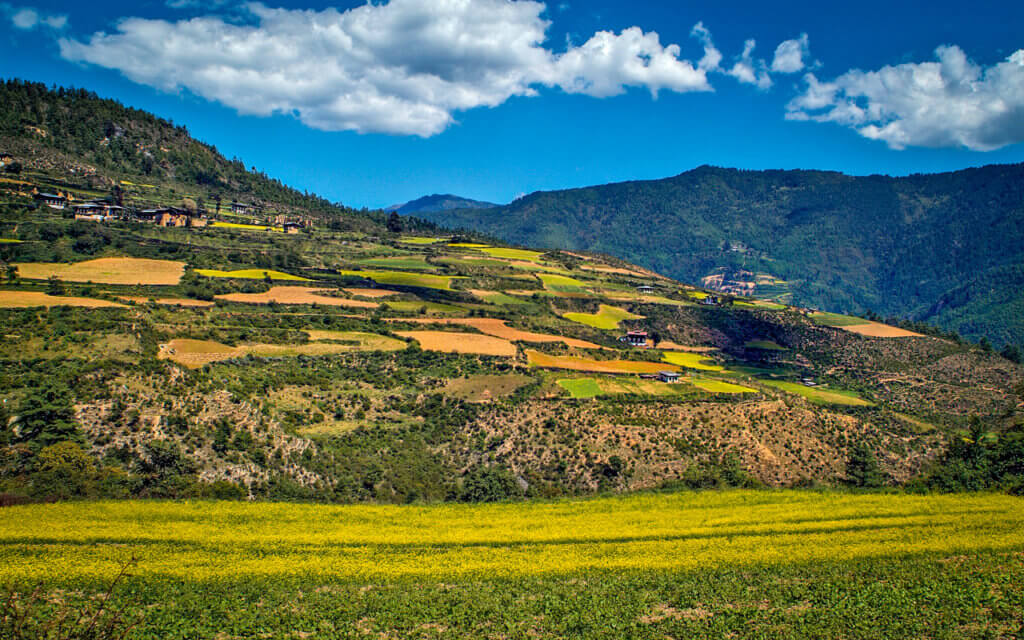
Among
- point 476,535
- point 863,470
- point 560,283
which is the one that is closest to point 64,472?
point 476,535

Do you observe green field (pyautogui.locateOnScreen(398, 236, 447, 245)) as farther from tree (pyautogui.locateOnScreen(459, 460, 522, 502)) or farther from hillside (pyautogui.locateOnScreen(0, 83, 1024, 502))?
tree (pyautogui.locateOnScreen(459, 460, 522, 502))

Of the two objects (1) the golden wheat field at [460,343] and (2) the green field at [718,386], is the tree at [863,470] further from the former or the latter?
(1) the golden wheat field at [460,343]

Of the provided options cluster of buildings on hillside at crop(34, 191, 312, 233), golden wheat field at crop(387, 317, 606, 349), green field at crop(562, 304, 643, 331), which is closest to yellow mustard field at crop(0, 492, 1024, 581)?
golden wheat field at crop(387, 317, 606, 349)

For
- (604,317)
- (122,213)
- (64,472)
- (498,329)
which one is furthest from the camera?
(604,317)

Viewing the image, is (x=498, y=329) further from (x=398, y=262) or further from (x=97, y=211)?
(x=97, y=211)

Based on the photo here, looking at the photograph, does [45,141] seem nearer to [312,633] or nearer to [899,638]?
[312,633]

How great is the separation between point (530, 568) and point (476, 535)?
214 inches

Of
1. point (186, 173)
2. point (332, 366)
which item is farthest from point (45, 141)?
point (332, 366)

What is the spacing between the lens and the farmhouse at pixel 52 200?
103 meters

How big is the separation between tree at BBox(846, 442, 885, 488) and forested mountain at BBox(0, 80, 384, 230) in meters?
120

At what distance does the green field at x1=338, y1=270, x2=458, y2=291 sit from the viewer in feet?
333

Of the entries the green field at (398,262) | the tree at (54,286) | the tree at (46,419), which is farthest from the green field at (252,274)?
the tree at (46,419)

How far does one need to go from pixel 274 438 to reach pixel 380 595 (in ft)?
71.7

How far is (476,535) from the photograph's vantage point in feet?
135
